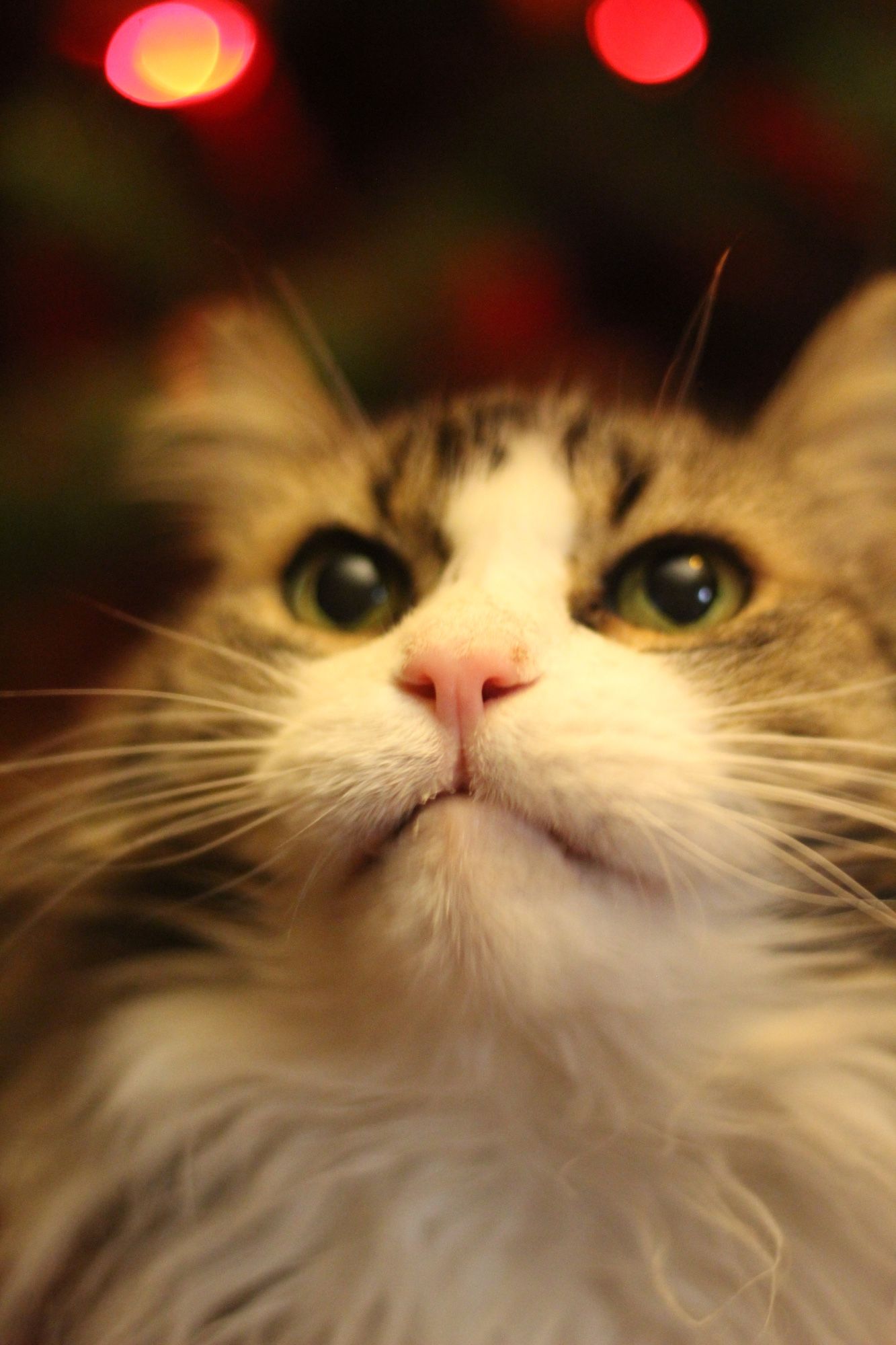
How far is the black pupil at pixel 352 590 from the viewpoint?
2.05ft

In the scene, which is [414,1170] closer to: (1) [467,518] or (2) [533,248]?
(1) [467,518]

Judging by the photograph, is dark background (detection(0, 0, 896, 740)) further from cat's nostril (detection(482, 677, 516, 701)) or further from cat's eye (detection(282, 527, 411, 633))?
cat's nostril (detection(482, 677, 516, 701))

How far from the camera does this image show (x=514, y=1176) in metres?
0.51

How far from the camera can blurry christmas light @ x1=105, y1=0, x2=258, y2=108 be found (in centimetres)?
76

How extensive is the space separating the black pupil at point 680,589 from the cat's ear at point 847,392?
176mm

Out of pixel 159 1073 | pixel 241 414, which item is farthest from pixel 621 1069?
pixel 241 414

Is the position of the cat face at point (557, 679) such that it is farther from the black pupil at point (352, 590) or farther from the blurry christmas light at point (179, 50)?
the blurry christmas light at point (179, 50)

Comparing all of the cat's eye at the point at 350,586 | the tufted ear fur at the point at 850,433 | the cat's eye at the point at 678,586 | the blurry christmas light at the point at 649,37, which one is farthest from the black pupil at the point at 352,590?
the blurry christmas light at the point at 649,37

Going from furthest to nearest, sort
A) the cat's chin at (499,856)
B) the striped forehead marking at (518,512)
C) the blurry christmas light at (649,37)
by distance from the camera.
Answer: the blurry christmas light at (649,37) < the striped forehead marking at (518,512) < the cat's chin at (499,856)

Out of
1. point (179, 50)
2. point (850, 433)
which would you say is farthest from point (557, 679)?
point (179, 50)

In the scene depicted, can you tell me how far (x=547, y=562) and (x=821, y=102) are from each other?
0.40m

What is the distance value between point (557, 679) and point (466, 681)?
4cm

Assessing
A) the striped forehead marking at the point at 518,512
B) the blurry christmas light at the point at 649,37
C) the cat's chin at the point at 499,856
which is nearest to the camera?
the cat's chin at the point at 499,856

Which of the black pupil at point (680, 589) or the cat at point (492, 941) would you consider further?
the black pupil at point (680, 589)
